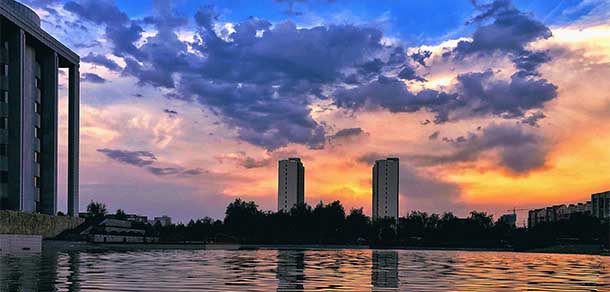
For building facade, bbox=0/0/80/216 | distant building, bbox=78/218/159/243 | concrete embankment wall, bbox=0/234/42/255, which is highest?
building facade, bbox=0/0/80/216

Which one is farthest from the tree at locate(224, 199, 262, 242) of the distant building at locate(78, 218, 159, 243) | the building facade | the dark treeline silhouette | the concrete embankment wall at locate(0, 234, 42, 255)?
the concrete embankment wall at locate(0, 234, 42, 255)

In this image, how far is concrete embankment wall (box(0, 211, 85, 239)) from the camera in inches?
2653

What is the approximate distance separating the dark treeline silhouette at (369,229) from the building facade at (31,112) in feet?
148

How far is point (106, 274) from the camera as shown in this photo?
85.3 ft

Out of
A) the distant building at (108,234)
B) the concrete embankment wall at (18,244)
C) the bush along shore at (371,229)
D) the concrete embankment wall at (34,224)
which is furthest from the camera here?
the bush along shore at (371,229)

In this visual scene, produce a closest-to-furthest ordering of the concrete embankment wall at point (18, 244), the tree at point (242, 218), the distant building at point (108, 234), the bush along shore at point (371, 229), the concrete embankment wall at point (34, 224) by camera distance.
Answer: the concrete embankment wall at point (18, 244) < the concrete embankment wall at point (34, 224) < the distant building at point (108, 234) < the bush along shore at point (371, 229) < the tree at point (242, 218)

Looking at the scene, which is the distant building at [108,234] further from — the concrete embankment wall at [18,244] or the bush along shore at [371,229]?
the bush along shore at [371,229]

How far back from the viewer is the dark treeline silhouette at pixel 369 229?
141 metres

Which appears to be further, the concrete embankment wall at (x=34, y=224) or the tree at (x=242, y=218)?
the tree at (x=242, y=218)

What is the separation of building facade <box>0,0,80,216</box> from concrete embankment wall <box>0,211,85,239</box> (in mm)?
3364

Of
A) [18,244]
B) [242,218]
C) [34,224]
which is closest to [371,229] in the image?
[242,218]

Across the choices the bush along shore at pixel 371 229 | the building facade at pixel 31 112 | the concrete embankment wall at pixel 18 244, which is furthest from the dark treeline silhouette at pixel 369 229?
the concrete embankment wall at pixel 18 244

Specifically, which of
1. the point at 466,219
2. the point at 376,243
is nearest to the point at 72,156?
the point at 376,243

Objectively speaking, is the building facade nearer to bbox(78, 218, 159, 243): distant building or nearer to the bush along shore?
bbox(78, 218, 159, 243): distant building
